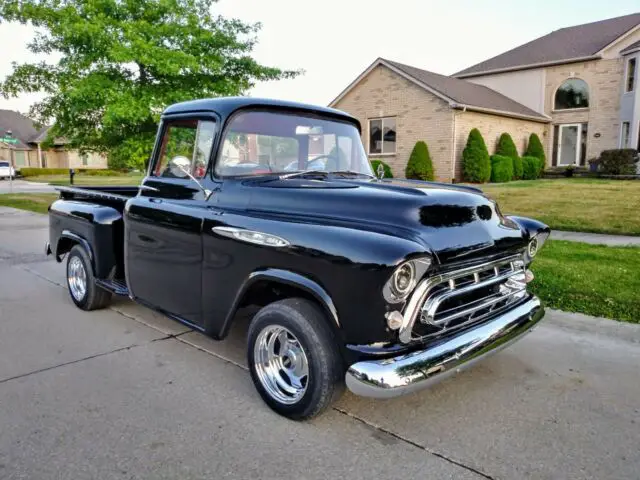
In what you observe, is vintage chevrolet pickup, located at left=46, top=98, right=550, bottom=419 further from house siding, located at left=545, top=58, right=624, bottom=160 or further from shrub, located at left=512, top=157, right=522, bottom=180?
house siding, located at left=545, top=58, right=624, bottom=160

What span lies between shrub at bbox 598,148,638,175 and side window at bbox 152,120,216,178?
22.4m

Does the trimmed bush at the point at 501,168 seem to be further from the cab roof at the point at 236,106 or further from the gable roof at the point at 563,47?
the cab roof at the point at 236,106

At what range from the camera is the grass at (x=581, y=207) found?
966cm

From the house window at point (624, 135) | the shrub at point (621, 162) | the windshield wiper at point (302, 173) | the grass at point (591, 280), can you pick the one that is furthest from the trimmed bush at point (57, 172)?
the windshield wiper at point (302, 173)

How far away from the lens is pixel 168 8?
14656 mm

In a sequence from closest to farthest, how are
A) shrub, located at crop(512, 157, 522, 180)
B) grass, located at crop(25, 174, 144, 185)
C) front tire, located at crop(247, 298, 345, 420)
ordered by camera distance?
1. front tire, located at crop(247, 298, 345, 420)
2. shrub, located at crop(512, 157, 522, 180)
3. grass, located at crop(25, 174, 144, 185)

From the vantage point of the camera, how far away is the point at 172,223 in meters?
3.78

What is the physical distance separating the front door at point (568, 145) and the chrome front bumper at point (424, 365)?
86.0 ft

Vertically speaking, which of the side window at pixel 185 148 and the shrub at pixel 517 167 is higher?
the side window at pixel 185 148

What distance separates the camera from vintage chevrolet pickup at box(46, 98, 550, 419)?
2652 mm

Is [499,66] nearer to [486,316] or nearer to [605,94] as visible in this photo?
[605,94]

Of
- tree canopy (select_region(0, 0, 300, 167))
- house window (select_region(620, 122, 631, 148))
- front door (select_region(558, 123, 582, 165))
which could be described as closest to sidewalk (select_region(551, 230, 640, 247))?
tree canopy (select_region(0, 0, 300, 167))

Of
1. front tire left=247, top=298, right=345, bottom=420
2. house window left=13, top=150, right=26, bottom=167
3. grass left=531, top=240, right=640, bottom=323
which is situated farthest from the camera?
house window left=13, top=150, right=26, bottom=167

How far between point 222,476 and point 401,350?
3.59ft
